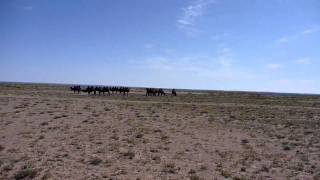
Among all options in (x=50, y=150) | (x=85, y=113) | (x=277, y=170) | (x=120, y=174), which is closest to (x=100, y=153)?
(x=50, y=150)

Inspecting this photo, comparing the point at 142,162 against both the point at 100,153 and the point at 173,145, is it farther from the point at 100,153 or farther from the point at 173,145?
the point at 173,145

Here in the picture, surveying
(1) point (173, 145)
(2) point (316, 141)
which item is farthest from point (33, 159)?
(2) point (316, 141)

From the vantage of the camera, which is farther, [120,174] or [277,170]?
[277,170]

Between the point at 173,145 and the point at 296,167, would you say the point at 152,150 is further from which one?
the point at 296,167

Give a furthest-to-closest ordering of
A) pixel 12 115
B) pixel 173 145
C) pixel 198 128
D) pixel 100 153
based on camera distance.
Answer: pixel 12 115
pixel 198 128
pixel 173 145
pixel 100 153

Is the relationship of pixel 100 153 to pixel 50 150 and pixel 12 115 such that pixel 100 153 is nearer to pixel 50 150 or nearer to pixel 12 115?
pixel 50 150

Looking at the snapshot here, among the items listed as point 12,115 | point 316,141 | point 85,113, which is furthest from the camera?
point 85,113

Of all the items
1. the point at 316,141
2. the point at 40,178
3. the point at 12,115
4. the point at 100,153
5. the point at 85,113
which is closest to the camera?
the point at 40,178

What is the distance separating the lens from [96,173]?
1455 centimetres

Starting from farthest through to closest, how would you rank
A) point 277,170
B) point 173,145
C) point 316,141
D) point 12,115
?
point 12,115, point 316,141, point 173,145, point 277,170

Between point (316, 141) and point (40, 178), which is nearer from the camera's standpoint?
point (40, 178)

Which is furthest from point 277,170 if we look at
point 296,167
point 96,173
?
point 96,173

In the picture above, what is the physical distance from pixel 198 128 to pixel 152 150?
7949 mm

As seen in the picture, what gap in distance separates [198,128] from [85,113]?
377 inches
